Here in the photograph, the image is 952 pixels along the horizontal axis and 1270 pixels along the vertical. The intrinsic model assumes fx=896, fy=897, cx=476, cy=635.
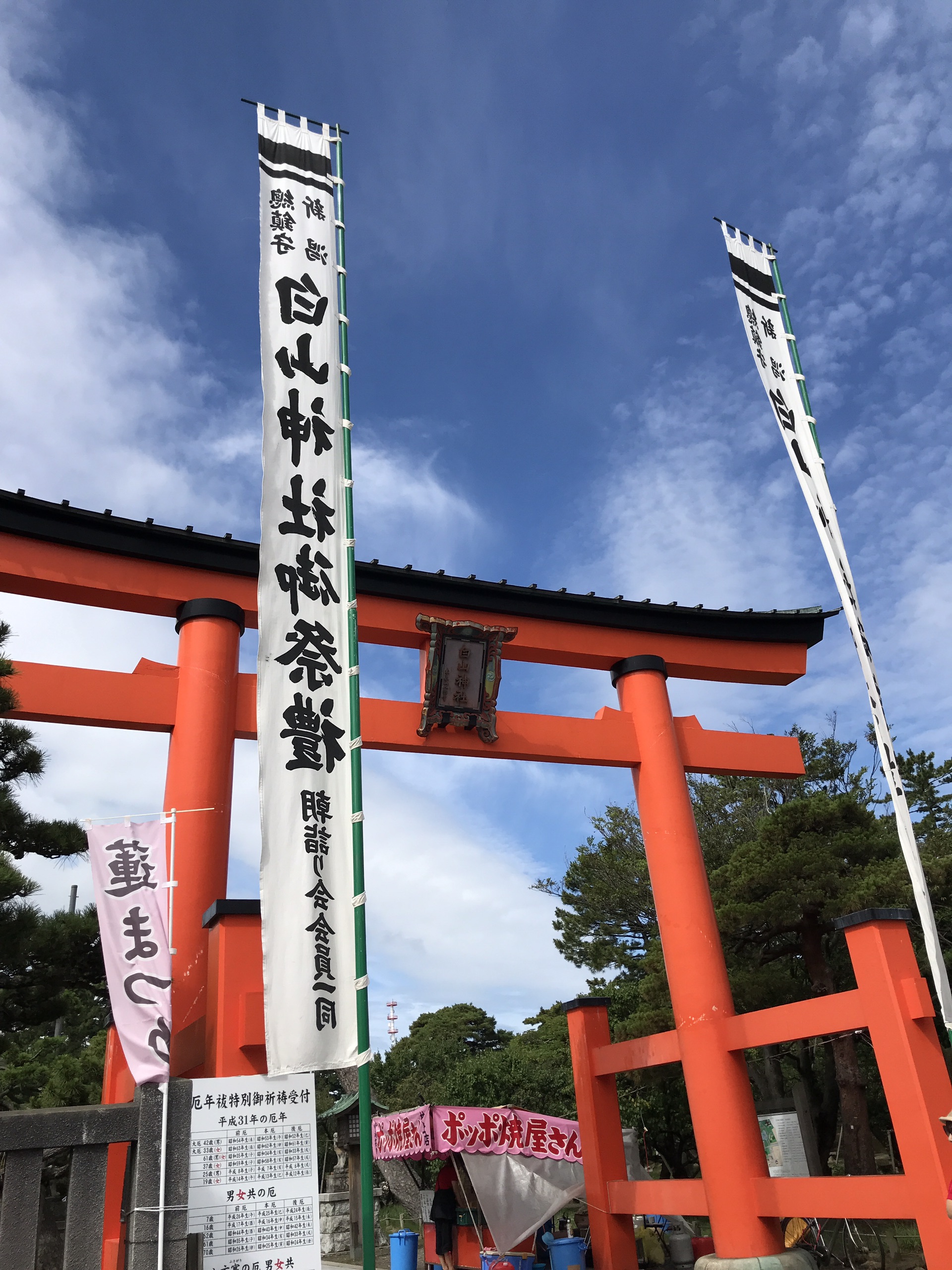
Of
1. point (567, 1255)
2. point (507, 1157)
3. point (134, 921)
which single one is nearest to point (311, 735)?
point (134, 921)

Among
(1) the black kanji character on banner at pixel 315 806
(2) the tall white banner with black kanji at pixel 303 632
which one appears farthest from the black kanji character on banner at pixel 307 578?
(1) the black kanji character on banner at pixel 315 806

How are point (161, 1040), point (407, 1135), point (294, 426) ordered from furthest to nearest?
point (407, 1135) → point (294, 426) → point (161, 1040)

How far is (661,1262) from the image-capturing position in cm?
1111

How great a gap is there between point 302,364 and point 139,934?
401cm

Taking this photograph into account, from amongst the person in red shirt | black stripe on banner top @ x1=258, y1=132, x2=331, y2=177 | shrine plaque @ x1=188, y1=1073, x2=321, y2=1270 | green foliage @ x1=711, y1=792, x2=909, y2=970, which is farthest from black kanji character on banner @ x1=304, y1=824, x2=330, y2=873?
green foliage @ x1=711, y1=792, x2=909, y2=970

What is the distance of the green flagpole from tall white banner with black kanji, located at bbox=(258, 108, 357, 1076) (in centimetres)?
4

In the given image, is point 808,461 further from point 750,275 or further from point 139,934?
point 139,934

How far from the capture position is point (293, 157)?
7.29 meters

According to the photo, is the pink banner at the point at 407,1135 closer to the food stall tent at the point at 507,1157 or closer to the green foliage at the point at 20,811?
the food stall tent at the point at 507,1157

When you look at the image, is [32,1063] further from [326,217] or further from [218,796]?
[326,217]

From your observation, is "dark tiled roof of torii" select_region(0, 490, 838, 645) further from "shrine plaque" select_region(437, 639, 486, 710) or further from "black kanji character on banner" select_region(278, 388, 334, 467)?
"black kanji character on banner" select_region(278, 388, 334, 467)

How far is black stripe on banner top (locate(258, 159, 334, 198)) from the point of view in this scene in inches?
279

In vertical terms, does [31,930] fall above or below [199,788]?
below

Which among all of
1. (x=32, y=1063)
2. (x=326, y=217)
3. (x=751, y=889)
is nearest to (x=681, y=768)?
(x=751, y=889)
